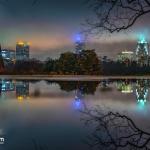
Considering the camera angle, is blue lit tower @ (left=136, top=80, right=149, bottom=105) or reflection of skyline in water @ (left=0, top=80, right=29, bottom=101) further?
reflection of skyline in water @ (left=0, top=80, right=29, bottom=101)

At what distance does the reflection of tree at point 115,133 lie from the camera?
7.24 metres

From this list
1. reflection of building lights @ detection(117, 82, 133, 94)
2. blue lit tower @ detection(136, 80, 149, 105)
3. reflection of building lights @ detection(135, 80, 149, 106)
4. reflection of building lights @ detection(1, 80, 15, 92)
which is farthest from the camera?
reflection of building lights @ detection(1, 80, 15, 92)

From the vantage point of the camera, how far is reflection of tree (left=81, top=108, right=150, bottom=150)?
23.8 feet

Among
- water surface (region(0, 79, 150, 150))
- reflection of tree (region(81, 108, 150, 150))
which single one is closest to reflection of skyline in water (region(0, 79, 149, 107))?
water surface (region(0, 79, 150, 150))

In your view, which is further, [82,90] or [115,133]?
[82,90]

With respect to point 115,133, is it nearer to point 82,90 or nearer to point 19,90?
point 82,90

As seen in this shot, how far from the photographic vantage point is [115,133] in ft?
28.0

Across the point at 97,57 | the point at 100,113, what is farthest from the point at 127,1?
the point at 97,57

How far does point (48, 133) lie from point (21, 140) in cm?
102

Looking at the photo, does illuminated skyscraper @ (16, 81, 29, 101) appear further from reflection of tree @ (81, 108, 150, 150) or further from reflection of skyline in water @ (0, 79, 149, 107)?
reflection of tree @ (81, 108, 150, 150)

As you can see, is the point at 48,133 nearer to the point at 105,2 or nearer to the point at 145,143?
the point at 145,143

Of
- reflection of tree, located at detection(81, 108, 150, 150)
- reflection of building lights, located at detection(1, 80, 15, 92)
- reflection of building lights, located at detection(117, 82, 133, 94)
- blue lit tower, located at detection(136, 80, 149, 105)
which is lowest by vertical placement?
reflection of building lights, located at detection(117, 82, 133, 94)

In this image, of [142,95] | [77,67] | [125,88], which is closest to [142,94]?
[142,95]

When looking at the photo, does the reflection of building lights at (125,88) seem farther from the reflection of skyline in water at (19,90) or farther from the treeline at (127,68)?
the treeline at (127,68)
